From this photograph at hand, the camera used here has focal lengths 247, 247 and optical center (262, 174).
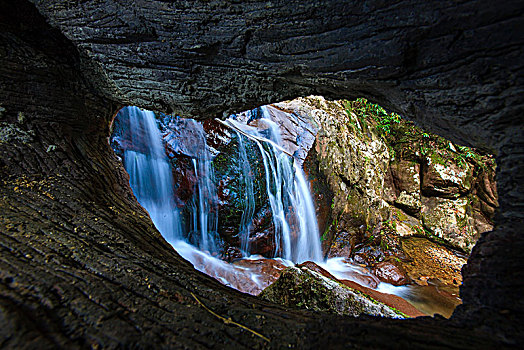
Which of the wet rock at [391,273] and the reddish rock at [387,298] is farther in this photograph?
the wet rock at [391,273]

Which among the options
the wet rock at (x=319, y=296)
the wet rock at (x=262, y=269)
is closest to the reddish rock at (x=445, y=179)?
the wet rock at (x=262, y=269)

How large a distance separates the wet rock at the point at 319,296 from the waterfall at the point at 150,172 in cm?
308

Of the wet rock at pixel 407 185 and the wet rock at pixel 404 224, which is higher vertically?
the wet rock at pixel 407 185

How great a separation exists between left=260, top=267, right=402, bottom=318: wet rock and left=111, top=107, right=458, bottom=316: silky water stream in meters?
1.87

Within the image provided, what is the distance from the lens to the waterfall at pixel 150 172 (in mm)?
5020

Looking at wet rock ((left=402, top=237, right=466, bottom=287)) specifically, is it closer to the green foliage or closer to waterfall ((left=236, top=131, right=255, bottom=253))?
the green foliage

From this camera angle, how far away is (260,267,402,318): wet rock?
2441 millimetres

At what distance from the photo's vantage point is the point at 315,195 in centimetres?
637

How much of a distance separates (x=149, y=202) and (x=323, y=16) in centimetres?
473

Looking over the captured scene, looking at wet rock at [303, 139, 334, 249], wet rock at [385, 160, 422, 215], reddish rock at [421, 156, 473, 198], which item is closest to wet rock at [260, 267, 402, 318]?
wet rock at [303, 139, 334, 249]

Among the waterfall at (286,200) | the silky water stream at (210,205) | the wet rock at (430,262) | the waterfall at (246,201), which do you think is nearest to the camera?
the silky water stream at (210,205)

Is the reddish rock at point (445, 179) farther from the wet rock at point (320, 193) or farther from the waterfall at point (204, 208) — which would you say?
the waterfall at point (204, 208)

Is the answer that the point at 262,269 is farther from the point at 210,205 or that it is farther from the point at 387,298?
the point at 387,298

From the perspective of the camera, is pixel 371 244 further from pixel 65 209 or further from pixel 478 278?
pixel 65 209
